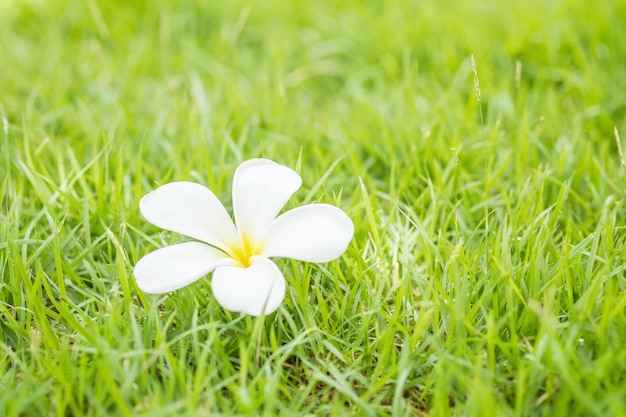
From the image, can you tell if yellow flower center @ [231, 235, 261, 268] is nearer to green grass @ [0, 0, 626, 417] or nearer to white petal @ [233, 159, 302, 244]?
white petal @ [233, 159, 302, 244]

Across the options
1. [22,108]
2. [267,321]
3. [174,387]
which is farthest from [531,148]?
[22,108]

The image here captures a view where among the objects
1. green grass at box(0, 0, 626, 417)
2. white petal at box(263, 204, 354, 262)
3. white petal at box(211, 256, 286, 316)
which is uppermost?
white petal at box(263, 204, 354, 262)

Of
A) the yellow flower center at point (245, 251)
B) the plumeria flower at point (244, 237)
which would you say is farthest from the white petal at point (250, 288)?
the yellow flower center at point (245, 251)

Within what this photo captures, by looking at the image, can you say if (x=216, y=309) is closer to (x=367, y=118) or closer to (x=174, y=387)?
(x=174, y=387)

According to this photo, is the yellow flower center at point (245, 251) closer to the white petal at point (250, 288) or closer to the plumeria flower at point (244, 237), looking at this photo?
the plumeria flower at point (244, 237)

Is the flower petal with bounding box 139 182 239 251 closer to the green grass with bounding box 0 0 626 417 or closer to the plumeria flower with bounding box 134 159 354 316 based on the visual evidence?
the plumeria flower with bounding box 134 159 354 316

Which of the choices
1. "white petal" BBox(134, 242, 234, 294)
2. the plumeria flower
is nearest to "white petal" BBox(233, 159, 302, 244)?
the plumeria flower

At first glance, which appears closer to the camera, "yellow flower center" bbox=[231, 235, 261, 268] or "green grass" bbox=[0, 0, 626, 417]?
"green grass" bbox=[0, 0, 626, 417]

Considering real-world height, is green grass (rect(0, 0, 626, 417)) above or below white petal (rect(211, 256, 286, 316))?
below
